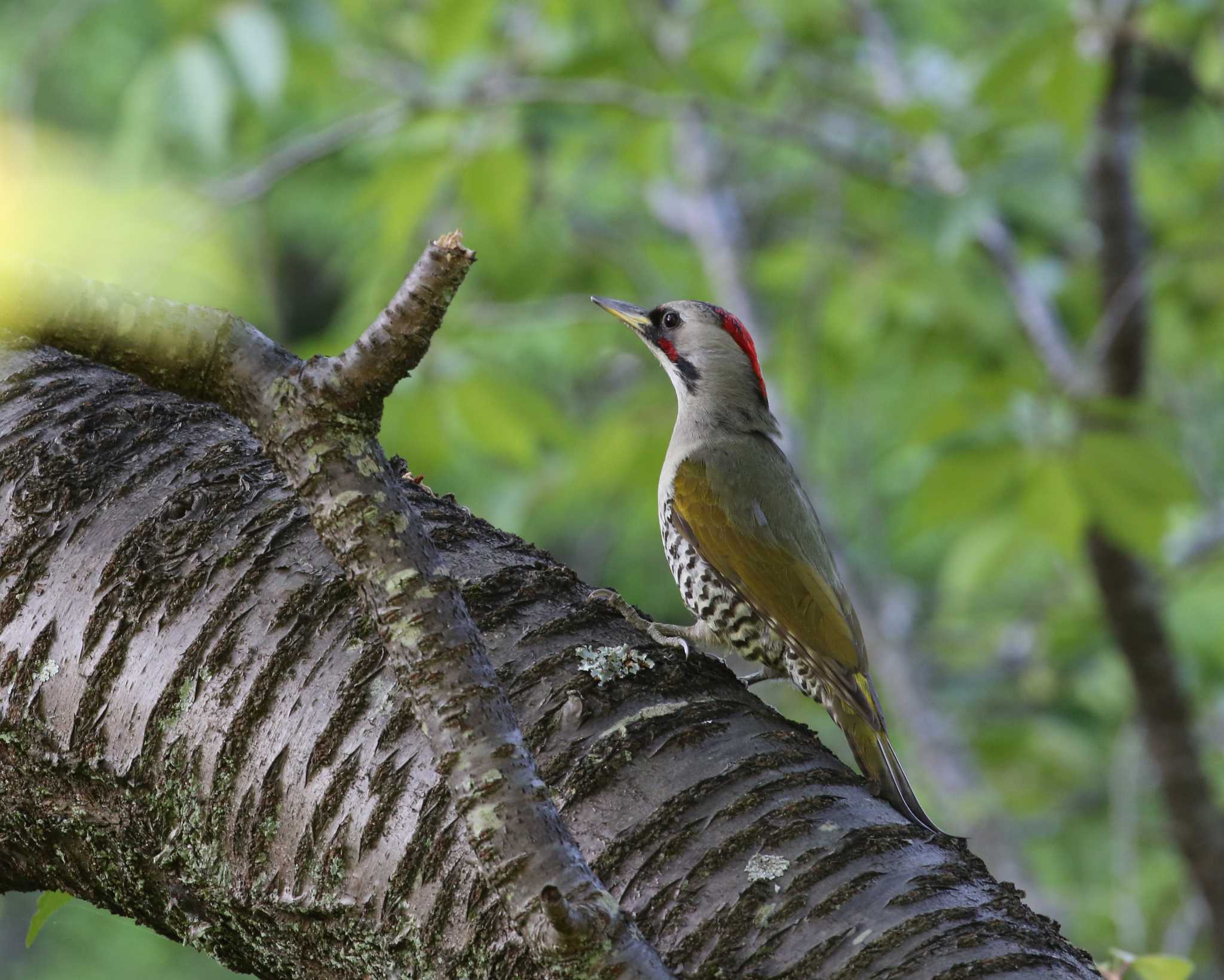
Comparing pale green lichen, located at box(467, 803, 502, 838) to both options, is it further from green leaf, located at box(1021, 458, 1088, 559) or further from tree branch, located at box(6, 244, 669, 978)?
green leaf, located at box(1021, 458, 1088, 559)

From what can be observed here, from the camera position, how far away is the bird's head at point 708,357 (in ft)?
9.66

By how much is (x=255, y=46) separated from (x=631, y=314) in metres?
1.13

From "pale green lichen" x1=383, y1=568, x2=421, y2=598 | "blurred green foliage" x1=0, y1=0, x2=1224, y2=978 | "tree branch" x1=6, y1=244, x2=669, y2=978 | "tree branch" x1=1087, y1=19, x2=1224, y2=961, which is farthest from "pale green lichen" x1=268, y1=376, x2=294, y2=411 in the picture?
"tree branch" x1=1087, y1=19, x2=1224, y2=961

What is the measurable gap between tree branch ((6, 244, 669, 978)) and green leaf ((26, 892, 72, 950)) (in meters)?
0.65

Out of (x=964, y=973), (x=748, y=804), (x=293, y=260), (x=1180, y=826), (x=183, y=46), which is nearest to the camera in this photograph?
(x=964, y=973)

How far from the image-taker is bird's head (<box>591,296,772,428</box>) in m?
2.95

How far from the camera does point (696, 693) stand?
1.24m

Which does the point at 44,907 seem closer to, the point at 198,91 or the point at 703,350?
the point at 703,350

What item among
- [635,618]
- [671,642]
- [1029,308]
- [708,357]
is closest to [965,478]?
[708,357]

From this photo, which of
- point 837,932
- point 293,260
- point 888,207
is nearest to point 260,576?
point 837,932

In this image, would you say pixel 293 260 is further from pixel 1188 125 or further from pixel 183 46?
pixel 183 46

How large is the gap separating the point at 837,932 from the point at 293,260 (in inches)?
495

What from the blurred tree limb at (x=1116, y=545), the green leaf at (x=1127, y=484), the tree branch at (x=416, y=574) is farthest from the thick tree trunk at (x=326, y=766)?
the blurred tree limb at (x=1116, y=545)

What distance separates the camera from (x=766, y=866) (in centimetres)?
107
